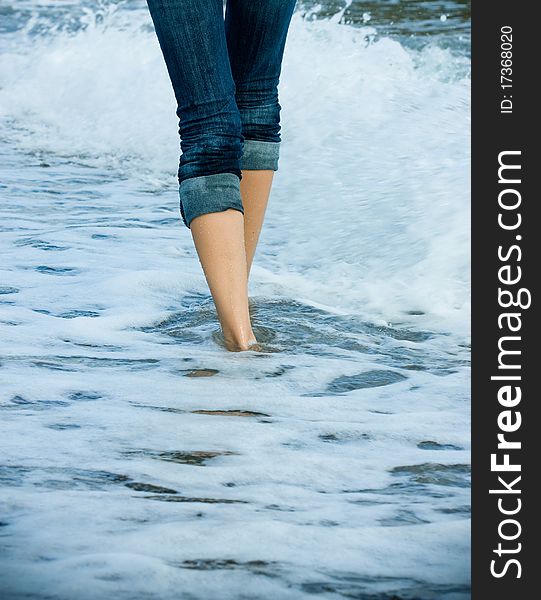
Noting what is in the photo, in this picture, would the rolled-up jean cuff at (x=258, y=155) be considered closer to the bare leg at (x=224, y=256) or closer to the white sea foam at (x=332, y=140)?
the bare leg at (x=224, y=256)

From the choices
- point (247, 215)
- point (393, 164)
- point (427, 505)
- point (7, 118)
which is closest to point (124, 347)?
point (247, 215)

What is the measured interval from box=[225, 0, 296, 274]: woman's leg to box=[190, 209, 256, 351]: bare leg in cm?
33

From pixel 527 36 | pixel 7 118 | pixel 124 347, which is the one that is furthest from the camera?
pixel 7 118

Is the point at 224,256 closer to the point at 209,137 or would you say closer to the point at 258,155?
the point at 209,137

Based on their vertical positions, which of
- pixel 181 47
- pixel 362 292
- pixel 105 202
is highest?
pixel 105 202

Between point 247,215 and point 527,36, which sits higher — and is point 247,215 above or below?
below

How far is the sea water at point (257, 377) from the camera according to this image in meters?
1.46

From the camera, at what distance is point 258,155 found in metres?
2.57

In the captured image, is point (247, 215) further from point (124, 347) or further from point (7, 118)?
point (7, 118)

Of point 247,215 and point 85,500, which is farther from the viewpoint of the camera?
point 247,215

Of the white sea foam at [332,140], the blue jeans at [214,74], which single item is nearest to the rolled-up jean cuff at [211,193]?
the blue jeans at [214,74]

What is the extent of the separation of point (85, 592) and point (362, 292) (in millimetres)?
1884

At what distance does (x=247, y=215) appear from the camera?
2633 mm

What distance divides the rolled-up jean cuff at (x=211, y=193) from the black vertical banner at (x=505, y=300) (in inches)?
21.9
